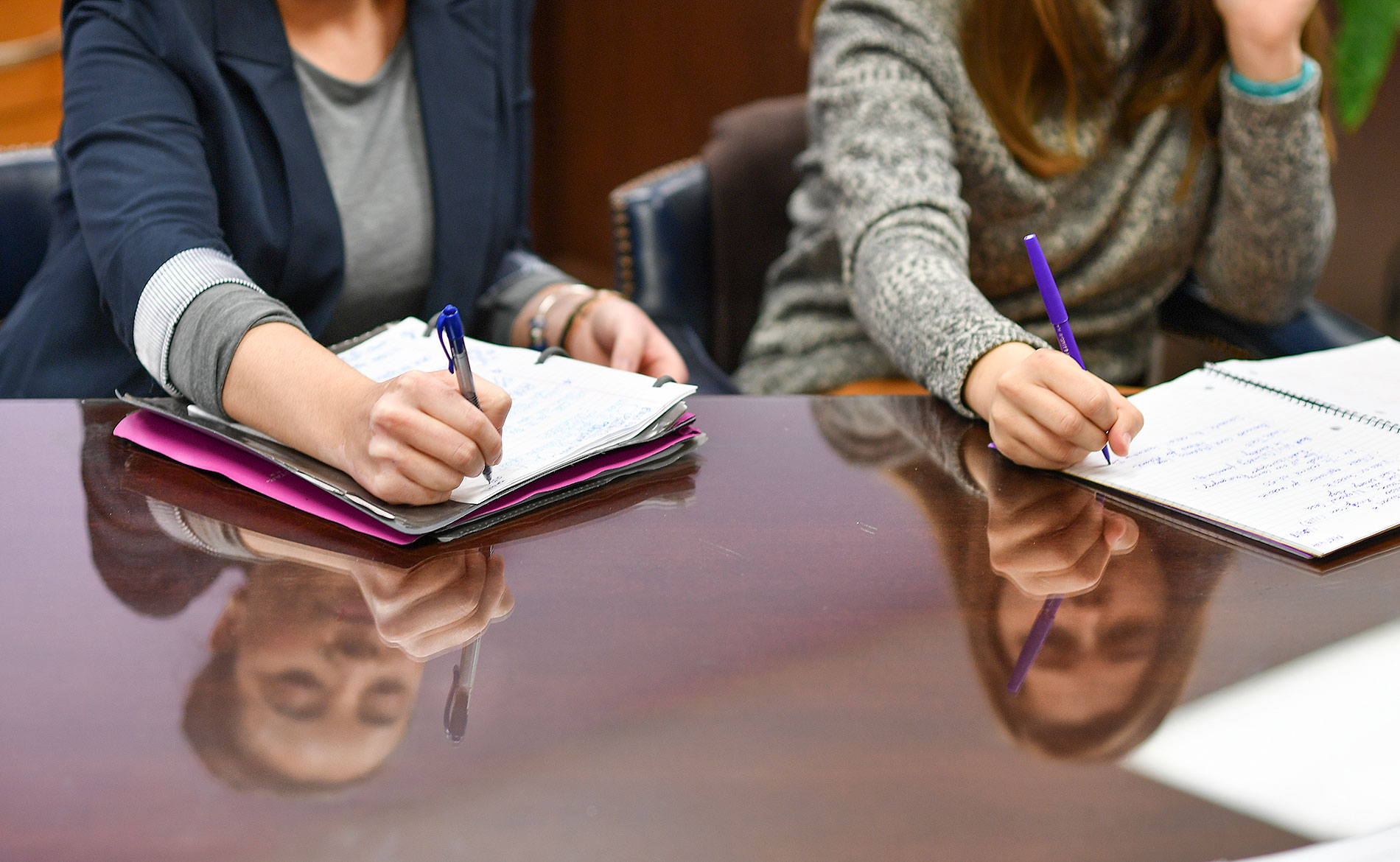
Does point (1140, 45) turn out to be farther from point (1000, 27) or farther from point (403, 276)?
point (403, 276)

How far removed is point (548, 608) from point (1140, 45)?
3.41 ft

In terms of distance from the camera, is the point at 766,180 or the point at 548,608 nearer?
the point at 548,608

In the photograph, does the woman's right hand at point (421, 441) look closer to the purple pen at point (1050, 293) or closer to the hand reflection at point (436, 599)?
the hand reflection at point (436, 599)

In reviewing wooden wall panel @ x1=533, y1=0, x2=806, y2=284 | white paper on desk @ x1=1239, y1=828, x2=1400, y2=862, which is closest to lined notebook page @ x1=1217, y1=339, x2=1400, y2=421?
white paper on desk @ x1=1239, y1=828, x2=1400, y2=862

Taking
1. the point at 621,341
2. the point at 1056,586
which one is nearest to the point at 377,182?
the point at 621,341

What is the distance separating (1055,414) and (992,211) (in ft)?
1.95

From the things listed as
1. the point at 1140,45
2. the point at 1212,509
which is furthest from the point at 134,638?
the point at 1140,45

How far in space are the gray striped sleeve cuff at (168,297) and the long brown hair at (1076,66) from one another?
0.80m

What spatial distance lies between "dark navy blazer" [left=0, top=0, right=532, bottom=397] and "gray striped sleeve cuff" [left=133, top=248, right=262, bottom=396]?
0.01m

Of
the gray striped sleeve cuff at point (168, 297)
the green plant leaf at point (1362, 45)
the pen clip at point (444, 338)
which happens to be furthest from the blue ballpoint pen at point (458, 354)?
the green plant leaf at point (1362, 45)

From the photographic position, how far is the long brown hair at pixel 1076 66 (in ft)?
3.85

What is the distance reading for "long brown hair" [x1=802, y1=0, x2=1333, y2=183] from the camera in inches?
46.2

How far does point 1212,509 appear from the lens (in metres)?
0.67

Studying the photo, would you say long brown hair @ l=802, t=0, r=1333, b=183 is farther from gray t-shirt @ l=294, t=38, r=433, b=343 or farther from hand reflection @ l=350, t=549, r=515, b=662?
hand reflection @ l=350, t=549, r=515, b=662
